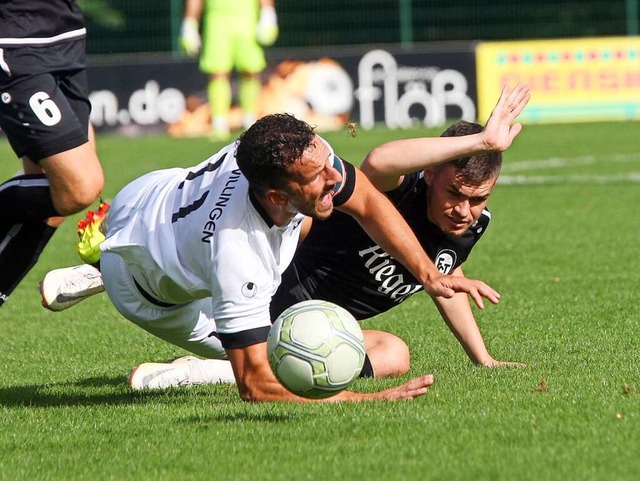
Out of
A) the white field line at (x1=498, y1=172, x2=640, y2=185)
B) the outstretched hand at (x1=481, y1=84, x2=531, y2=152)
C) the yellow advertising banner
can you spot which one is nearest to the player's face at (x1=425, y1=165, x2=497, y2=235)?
the outstretched hand at (x1=481, y1=84, x2=531, y2=152)

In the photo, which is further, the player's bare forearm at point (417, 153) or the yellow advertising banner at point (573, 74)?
the yellow advertising banner at point (573, 74)

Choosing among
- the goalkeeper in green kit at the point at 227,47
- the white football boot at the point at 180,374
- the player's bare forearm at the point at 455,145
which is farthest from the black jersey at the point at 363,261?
the goalkeeper in green kit at the point at 227,47

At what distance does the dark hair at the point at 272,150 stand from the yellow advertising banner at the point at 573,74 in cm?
1816

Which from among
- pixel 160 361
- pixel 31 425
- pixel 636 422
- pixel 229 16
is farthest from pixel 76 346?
pixel 229 16

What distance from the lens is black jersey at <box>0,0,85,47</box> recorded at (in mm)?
6043

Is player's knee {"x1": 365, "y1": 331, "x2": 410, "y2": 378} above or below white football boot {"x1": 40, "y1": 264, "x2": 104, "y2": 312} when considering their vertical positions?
below

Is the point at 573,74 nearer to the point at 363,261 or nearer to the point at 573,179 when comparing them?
the point at 573,179

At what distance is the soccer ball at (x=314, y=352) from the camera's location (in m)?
4.79

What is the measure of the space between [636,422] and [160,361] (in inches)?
113

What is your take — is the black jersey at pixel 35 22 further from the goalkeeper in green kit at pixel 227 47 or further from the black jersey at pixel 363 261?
the goalkeeper in green kit at pixel 227 47

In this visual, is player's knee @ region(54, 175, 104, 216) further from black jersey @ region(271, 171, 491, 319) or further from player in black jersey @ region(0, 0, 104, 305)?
black jersey @ region(271, 171, 491, 319)

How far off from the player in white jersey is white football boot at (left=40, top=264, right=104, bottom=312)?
836 millimetres

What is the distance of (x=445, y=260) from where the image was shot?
5836mm

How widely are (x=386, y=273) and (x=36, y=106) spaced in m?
1.76
